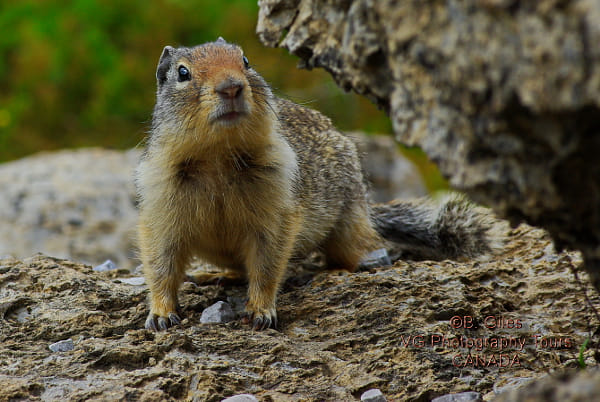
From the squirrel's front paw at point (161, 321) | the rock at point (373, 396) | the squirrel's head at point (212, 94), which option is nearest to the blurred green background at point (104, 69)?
the squirrel's head at point (212, 94)

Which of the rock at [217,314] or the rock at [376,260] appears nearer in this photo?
the rock at [217,314]

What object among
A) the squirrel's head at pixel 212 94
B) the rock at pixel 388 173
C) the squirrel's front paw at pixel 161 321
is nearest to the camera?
the squirrel's head at pixel 212 94

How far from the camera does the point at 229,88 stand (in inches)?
196

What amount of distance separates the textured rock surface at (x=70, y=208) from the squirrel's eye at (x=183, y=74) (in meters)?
4.26

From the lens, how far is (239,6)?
51.8ft

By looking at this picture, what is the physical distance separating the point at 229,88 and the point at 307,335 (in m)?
1.76

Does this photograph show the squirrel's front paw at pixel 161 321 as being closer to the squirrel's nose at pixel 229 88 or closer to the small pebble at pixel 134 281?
the small pebble at pixel 134 281

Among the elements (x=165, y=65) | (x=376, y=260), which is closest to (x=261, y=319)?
(x=376, y=260)

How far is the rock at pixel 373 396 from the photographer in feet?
14.0

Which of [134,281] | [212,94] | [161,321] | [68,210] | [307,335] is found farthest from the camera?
[68,210]

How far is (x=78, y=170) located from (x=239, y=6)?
19.5 ft

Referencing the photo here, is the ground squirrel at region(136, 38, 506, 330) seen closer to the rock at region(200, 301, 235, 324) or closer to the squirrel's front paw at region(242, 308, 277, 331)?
the squirrel's front paw at region(242, 308, 277, 331)

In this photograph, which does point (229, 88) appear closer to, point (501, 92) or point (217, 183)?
point (217, 183)

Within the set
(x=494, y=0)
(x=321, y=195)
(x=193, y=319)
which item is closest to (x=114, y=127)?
(x=321, y=195)
